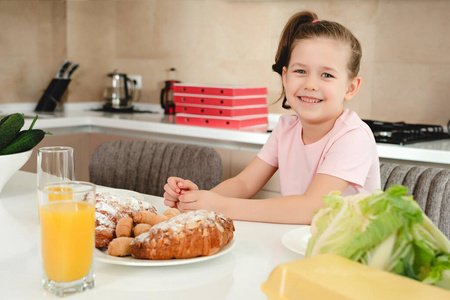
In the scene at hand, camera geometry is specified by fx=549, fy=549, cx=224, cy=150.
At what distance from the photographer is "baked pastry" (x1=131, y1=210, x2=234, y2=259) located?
780 millimetres

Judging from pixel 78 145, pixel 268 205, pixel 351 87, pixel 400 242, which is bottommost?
pixel 78 145

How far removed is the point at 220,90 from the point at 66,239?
1.80m

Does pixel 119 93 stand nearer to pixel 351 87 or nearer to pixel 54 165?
pixel 351 87

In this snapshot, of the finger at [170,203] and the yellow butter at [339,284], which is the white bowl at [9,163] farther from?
the yellow butter at [339,284]

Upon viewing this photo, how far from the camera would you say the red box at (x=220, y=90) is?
241cm

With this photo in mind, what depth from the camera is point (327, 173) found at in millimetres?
1274

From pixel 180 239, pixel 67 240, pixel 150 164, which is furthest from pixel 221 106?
pixel 67 240

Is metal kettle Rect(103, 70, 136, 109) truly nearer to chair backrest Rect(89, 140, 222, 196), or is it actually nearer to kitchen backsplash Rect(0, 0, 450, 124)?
kitchen backsplash Rect(0, 0, 450, 124)

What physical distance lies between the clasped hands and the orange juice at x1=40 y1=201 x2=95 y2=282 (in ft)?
1.45

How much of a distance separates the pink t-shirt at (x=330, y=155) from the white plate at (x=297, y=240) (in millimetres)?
335

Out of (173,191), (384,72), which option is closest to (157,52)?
(384,72)

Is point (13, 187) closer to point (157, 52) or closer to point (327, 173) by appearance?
point (327, 173)

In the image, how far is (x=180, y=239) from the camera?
2.55 feet

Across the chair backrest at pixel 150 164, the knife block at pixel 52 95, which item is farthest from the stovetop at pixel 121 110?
the chair backrest at pixel 150 164
